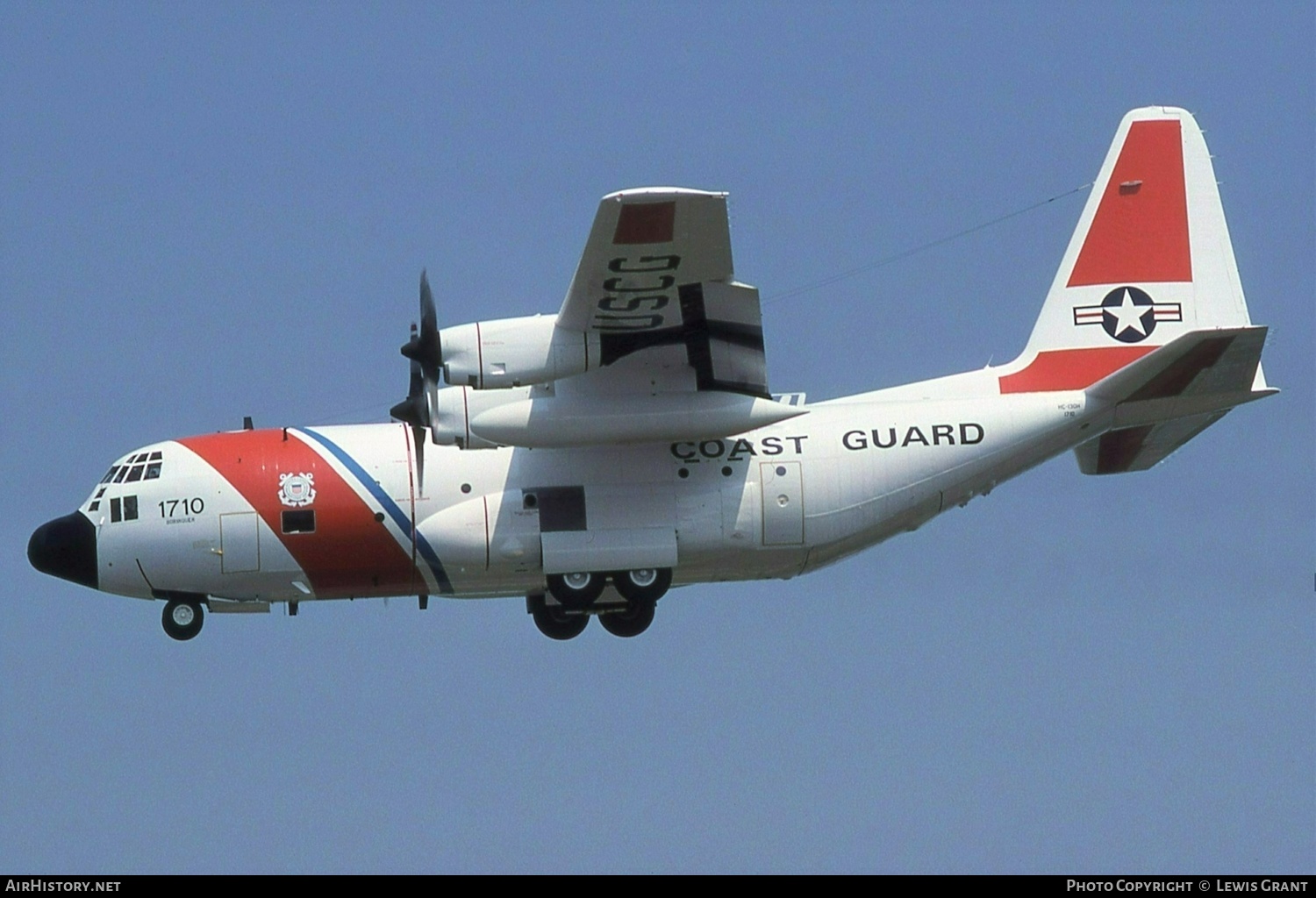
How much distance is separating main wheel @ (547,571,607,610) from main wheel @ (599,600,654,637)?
20.6 inches

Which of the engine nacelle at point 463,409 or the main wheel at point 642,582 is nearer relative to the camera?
the engine nacelle at point 463,409

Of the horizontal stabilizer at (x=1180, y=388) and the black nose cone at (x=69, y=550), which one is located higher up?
the horizontal stabilizer at (x=1180, y=388)

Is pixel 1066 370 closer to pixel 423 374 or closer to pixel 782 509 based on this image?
pixel 782 509

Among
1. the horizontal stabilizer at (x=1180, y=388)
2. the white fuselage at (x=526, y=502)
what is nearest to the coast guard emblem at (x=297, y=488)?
the white fuselage at (x=526, y=502)

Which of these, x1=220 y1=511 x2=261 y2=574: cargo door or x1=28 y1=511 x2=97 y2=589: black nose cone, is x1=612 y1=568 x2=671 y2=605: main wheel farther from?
x1=28 y1=511 x2=97 y2=589: black nose cone

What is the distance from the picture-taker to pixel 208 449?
26.0m

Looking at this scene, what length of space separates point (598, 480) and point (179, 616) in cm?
547

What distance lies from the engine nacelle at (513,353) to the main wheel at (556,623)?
429 centimetres

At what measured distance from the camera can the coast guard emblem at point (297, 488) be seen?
2556cm

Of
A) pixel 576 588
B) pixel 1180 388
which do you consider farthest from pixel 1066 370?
pixel 576 588

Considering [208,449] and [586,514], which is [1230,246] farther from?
[208,449]

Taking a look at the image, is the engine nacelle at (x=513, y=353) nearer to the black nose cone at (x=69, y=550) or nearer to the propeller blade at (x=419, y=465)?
the propeller blade at (x=419, y=465)

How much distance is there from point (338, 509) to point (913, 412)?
7107mm
